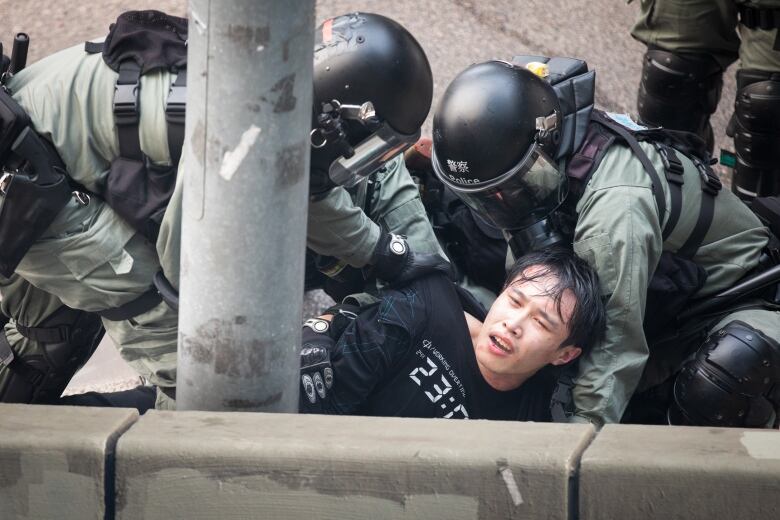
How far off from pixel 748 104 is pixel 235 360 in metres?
2.98

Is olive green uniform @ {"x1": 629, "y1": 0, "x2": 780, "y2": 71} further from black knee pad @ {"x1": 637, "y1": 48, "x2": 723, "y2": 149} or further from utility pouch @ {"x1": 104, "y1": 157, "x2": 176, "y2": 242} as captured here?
utility pouch @ {"x1": 104, "y1": 157, "x2": 176, "y2": 242}

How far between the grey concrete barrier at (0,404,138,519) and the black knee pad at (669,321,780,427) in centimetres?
182

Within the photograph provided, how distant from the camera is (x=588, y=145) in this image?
10.9 feet

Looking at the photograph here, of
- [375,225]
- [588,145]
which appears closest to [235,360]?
[375,225]

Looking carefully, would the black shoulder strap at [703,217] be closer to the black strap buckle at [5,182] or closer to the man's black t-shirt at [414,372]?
the man's black t-shirt at [414,372]

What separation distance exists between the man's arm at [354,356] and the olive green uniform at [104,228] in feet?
0.95

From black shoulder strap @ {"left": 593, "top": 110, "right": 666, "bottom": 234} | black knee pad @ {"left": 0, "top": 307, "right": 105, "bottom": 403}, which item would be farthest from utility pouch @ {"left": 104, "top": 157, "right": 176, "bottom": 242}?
black shoulder strap @ {"left": 593, "top": 110, "right": 666, "bottom": 234}

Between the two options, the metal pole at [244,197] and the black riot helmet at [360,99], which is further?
the black riot helmet at [360,99]

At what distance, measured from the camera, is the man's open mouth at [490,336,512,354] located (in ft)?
9.82

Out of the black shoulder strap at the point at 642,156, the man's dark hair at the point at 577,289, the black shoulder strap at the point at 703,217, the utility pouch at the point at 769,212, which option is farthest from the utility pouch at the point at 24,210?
the utility pouch at the point at 769,212

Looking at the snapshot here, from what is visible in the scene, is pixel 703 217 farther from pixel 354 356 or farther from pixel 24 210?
pixel 24 210

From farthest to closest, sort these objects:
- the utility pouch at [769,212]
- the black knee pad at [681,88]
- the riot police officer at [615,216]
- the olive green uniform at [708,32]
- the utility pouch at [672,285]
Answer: the black knee pad at [681,88] → the olive green uniform at [708,32] → the utility pouch at [769,212] → the utility pouch at [672,285] → the riot police officer at [615,216]

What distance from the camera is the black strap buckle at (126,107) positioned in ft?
9.66

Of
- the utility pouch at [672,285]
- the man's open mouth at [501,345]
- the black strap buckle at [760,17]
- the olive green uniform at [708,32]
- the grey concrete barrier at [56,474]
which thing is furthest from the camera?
the olive green uniform at [708,32]
